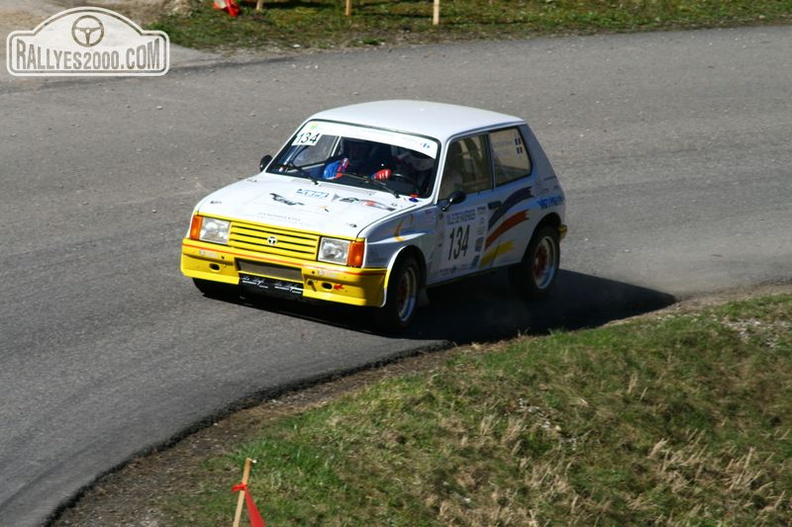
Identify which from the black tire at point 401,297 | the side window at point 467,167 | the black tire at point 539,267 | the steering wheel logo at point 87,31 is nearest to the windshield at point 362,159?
the side window at point 467,167

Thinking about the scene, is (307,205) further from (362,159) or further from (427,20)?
(427,20)

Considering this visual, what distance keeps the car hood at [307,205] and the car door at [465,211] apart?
42 cm

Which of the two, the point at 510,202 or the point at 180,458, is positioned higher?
the point at 510,202

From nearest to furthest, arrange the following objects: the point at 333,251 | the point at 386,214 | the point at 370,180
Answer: the point at 333,251
the point at 386,214
the point at 370,180

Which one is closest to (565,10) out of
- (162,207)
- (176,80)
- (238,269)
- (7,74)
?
(176,80)

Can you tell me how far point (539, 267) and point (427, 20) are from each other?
34.3 ft

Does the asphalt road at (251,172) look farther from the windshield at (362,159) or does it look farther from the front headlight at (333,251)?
the windshield at (362,159)

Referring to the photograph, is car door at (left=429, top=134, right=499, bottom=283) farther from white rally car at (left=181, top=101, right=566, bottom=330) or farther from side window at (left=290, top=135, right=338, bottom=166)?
side window at (left=290, top=135, right=338, bottom=166)

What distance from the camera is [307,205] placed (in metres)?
10.4

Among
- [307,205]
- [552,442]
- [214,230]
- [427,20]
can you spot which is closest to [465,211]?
[307,205]

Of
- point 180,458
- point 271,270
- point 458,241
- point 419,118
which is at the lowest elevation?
point 180,458

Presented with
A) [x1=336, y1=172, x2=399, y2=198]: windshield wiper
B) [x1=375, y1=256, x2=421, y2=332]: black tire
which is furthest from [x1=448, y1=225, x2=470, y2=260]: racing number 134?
[x1=336, y1=172, x2=399, y2=198]: windshield wiper

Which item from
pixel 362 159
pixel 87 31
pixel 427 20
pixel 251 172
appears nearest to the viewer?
pixel 362 159

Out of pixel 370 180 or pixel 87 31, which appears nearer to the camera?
pixel 370 180
